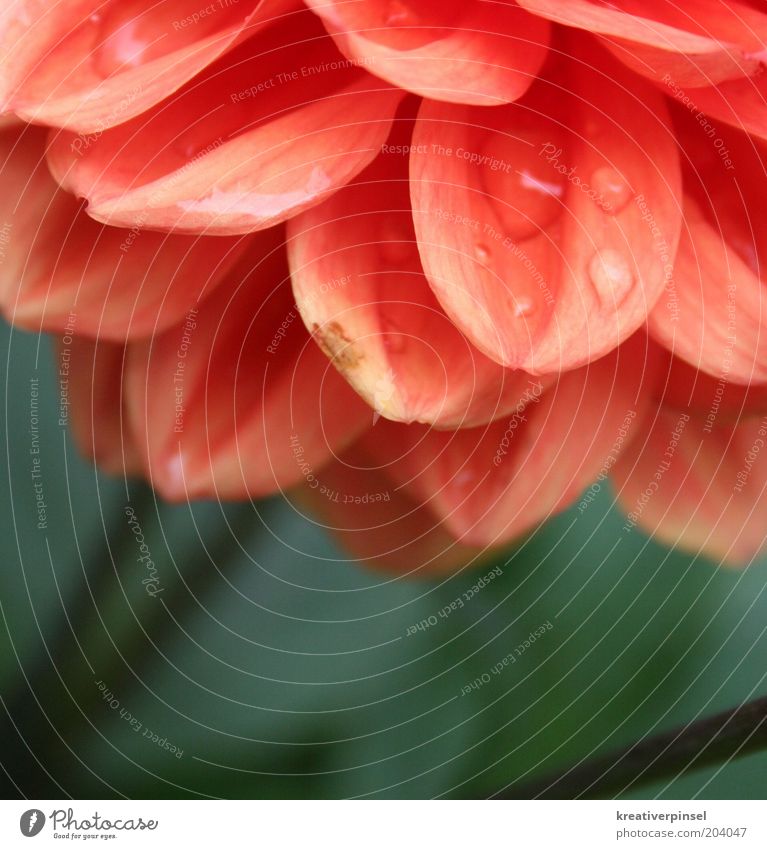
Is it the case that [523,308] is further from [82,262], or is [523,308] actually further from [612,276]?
[82,262]

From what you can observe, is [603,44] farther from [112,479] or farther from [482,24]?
[112,479]

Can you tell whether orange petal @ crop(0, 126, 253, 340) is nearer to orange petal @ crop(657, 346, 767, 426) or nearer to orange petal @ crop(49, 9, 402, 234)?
orange petal @ crop(49, 9, 402, 234)

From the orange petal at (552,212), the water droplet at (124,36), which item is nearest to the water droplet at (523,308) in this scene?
the orange petal at (552,212)

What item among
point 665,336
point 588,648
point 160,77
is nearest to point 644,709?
point 588,648

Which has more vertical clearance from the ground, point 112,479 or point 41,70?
point 41,70

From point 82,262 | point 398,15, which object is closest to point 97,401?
point 82,262

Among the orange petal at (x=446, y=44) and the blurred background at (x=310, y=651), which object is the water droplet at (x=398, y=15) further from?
the blurred background at (x=310, y=651)

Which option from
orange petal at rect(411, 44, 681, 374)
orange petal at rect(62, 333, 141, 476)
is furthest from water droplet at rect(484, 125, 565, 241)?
orange petal at rect(62, 333, 141, 476)
